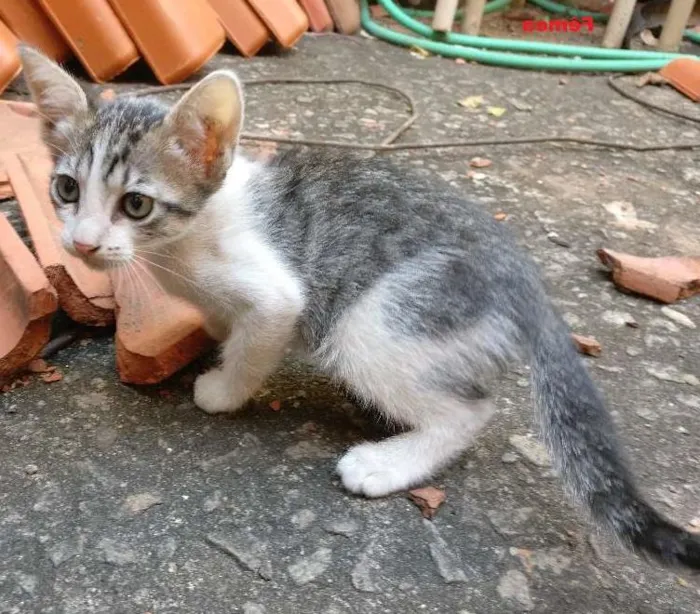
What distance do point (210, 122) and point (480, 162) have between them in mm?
2039

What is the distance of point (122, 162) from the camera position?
1.65 meters

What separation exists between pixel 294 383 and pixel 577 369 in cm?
79

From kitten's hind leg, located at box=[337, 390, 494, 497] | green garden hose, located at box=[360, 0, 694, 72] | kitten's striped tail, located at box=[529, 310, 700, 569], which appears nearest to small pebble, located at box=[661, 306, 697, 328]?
kitten's striped tail, located at box=[529, 310, 700, 569]

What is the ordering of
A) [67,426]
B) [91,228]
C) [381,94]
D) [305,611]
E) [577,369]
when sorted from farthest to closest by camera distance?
[381,94] → [67,426] → [577,369] → [91,228] → [305,611]

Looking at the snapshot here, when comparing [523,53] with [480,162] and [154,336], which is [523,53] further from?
[154,336]

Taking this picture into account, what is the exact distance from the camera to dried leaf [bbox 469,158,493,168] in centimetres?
345

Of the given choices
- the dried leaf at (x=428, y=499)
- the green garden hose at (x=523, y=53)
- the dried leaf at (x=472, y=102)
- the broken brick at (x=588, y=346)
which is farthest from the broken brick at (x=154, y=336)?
the green garden hose at (x=523, y=53)

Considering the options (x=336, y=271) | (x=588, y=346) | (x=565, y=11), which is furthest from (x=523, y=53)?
(x=336, y=271)

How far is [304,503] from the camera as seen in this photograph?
175 cm

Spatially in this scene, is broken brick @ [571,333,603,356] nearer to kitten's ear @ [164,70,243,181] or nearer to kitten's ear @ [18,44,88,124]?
kitten's ear @ [164,70,243,181]

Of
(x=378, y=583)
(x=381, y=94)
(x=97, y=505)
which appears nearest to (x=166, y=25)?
(x=381, y=94)

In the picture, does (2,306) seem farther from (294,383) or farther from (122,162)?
(294,383)

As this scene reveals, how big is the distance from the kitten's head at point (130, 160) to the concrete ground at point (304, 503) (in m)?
0.50

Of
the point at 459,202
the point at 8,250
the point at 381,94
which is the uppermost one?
the point at 459,202
